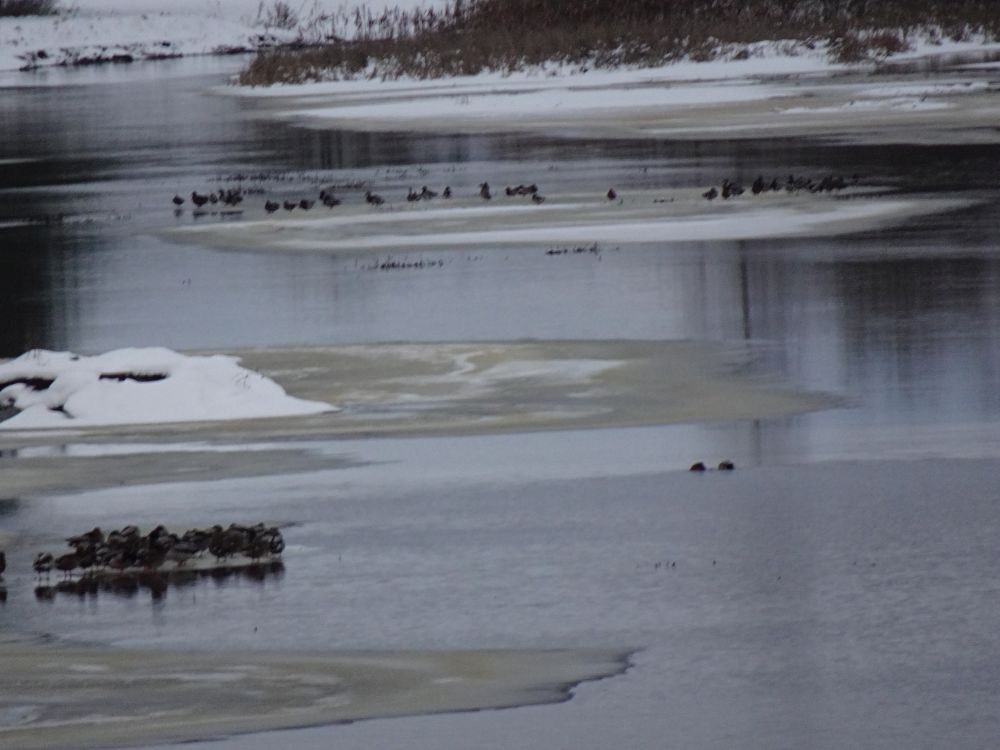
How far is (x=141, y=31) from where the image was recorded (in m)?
107

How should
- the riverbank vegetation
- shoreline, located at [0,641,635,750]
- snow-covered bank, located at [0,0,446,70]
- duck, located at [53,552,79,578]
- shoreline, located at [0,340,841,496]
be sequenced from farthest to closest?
1. snow-covered bank, located at [0,0,446,70]
2. the riverbank vegetation
3. shoreline, located at [0,340,841,496]
4. duck, located at [53,552,79,578]
5. shoreline, located at [0,641,635,750]

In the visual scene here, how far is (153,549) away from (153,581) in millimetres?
226

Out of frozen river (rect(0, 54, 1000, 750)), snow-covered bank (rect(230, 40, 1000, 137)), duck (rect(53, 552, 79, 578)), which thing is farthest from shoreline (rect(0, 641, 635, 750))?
snow-covered bank (rect(230, 40, 1000, 137))

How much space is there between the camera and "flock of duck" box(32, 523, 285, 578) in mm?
10336

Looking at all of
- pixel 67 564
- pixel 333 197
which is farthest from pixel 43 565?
pixel 333 197

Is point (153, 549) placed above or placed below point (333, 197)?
below

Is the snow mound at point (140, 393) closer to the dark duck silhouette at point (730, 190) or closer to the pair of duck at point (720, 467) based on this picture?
the pair of duck at point (720, 467)

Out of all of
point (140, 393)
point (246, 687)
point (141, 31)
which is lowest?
point (246, 687)

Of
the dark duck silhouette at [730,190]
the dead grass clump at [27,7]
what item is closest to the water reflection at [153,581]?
the dark duck silhouette at [730,190]

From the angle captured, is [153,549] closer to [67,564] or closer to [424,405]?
[67,564]

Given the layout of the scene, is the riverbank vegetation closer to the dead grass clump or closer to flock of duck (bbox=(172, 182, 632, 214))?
flock of duck (bbox=(172, 182, 632, 214))

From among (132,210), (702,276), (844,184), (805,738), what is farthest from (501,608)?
(132,210)

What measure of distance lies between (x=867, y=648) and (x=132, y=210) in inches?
901

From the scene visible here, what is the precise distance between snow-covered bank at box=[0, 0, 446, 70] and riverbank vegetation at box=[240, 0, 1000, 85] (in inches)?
1280
